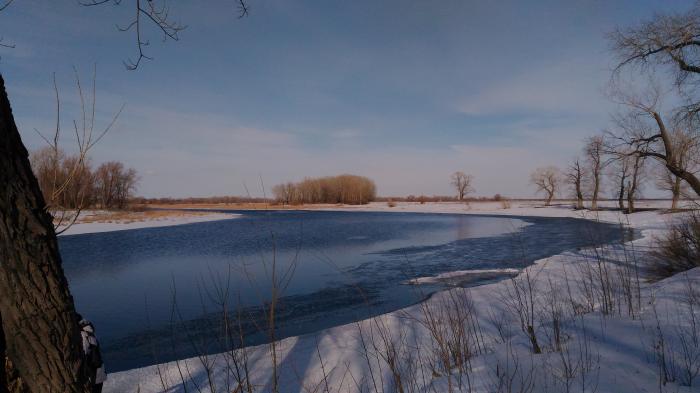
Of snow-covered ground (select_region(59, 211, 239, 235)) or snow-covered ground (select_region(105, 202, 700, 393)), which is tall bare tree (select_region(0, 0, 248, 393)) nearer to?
snow-covered ground (select_region(105, 202, 700, 393))

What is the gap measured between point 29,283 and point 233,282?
28.7 feet

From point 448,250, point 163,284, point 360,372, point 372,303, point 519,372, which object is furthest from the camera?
point 448,250

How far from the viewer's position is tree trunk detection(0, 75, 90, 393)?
1554 millimetres

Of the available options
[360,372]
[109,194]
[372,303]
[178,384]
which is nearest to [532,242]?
[372,303]

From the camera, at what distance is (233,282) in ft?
32.5

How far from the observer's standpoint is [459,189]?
86.8m

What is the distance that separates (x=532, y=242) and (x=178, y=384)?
16261mm

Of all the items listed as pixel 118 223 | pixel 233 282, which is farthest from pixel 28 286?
pixel 118 223

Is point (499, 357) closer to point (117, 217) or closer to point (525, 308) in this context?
point (525, 308)

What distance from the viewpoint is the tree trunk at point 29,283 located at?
155 cm

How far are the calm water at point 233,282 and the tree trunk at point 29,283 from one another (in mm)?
424

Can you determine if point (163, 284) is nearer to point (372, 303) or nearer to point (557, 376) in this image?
point (372, 303)

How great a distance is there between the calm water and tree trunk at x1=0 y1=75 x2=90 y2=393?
42 cm

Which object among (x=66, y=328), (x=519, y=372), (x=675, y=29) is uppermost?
(x=675, y=29)
